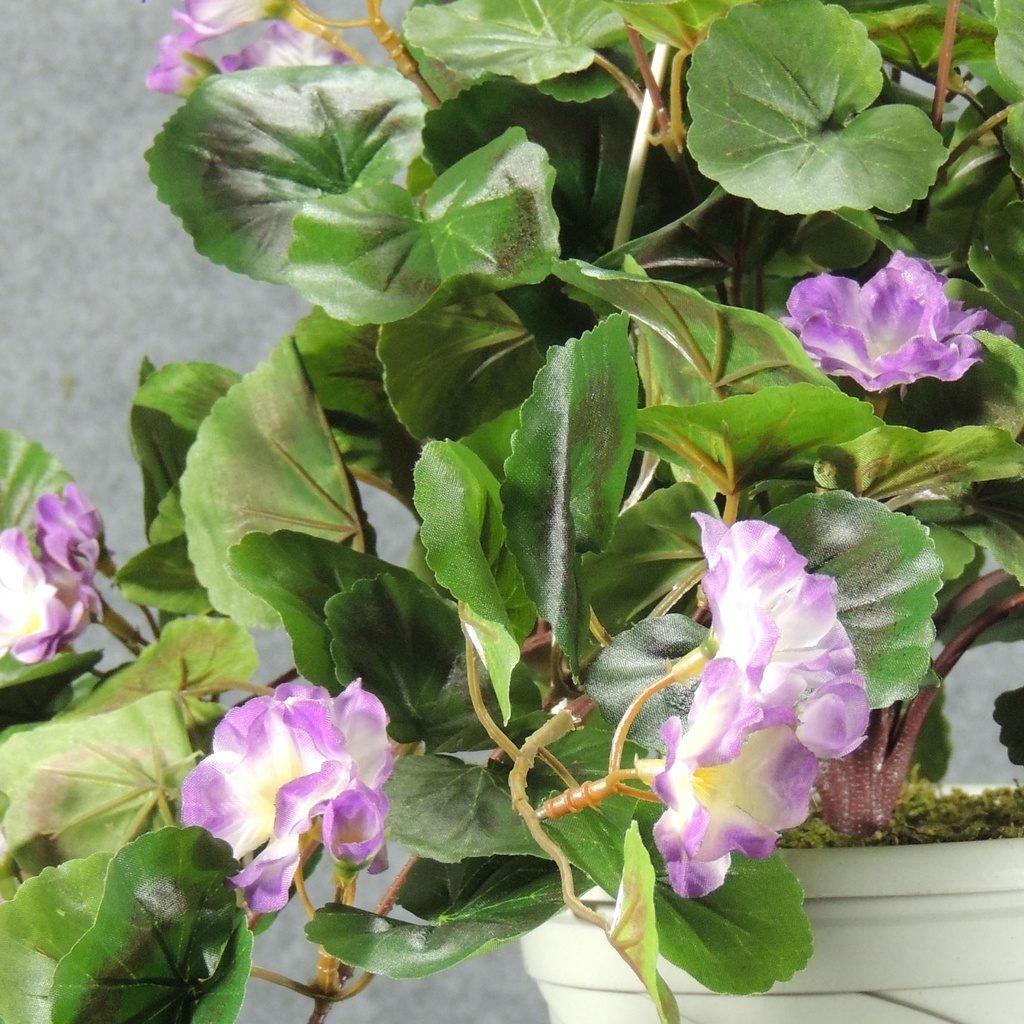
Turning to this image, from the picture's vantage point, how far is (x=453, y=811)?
11.8 inches

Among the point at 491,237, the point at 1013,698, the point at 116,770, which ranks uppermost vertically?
the point at 491,237

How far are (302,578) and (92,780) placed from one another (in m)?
0.09

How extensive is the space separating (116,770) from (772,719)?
0.70ft

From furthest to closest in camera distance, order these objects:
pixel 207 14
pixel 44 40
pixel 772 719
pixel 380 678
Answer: pixel 44 40 < pixel 207 14 < pixel 380 678 < pixel 772 719

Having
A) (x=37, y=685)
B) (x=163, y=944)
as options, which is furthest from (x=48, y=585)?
(x=163, y=944)

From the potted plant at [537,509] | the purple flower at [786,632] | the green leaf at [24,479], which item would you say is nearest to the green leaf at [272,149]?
the potted plant at [537,509]

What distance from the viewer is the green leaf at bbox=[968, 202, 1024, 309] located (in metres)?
0.36

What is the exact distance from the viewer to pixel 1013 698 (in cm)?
46

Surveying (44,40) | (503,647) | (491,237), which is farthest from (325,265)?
(44,40)

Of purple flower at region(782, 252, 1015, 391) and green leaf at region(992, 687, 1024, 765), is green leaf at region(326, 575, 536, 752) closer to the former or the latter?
purple flower at region(782, 252, 1015, 391)

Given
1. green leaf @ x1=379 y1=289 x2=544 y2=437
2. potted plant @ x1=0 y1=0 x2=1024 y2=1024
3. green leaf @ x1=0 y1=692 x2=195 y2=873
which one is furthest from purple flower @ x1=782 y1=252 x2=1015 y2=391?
green leaf @ x1=0 y1=692 x2=195 y2=873

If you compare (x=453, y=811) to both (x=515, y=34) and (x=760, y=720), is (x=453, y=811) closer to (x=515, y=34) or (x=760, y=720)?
(x=760, y=720)

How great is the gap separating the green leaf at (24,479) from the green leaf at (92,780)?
130mm

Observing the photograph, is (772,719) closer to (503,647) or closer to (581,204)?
(503,647)
